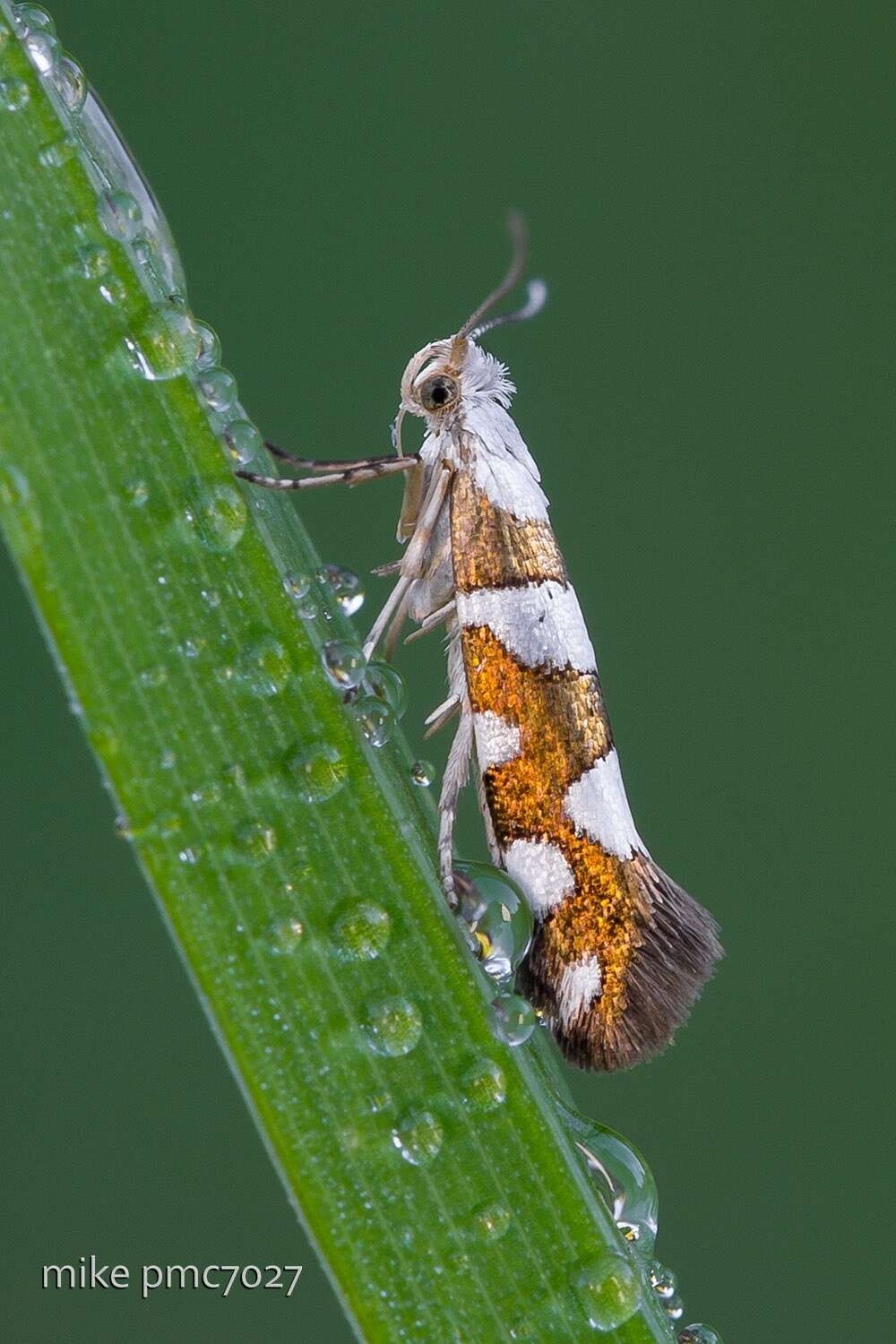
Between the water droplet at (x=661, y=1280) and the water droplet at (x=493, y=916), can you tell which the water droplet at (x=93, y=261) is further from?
the water droplet at (x=661, y=1280)

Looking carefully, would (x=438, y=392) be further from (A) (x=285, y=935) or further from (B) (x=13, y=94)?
(A) (x=285, y=935)

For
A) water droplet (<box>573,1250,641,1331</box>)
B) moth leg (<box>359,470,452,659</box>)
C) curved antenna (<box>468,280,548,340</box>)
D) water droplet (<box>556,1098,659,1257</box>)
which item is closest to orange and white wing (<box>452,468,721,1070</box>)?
Result: moth leg (<box>359,470,452,659</box>)

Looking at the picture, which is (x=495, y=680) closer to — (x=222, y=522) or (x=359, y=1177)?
(x=222, y=522)

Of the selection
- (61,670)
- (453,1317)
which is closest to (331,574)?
(61,670)

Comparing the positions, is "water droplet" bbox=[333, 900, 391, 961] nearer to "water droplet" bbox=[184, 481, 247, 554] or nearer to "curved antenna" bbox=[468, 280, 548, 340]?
"water droplet" bbox=[184, 481, 247, 554]

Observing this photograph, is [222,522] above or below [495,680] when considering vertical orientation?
above

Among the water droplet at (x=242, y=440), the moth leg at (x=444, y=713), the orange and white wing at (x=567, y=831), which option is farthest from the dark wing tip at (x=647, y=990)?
the water droplet at (x=242, y=440)
